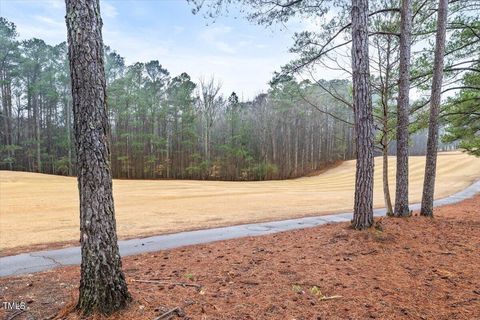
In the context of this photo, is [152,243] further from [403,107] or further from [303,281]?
[403,107]

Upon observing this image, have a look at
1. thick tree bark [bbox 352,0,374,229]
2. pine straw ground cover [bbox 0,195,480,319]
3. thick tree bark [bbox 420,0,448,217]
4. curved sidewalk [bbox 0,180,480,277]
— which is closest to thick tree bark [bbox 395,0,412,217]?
thick tree bark [bbox 420,0,448,217]

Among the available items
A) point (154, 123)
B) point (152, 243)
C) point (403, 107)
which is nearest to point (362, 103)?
point (403, 107)

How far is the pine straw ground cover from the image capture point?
267cm

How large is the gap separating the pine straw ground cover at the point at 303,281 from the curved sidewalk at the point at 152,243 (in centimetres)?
68

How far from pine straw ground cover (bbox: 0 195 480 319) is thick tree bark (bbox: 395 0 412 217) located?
1.39 m

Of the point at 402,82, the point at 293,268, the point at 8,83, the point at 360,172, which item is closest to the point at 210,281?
the point at 293,268

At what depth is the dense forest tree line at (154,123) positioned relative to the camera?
3002 cm

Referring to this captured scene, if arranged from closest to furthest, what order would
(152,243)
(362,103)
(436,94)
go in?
(362,103) < (152,243) < (436,94)

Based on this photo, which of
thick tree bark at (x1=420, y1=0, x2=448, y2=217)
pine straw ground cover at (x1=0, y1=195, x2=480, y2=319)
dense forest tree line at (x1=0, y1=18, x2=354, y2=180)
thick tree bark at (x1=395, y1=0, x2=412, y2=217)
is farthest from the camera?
dense forest tree line at (x1=0, y1=18, x2=354, y2=180)

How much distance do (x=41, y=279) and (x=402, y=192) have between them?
6.96 m

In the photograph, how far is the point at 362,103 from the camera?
5020mm

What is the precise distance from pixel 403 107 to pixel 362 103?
2064 mm

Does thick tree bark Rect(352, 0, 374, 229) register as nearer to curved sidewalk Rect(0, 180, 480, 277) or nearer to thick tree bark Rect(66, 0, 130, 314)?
curved sidewalk Rect(0, 180, 480, 277)

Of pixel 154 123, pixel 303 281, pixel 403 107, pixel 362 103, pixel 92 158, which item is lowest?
pixel 303 281
